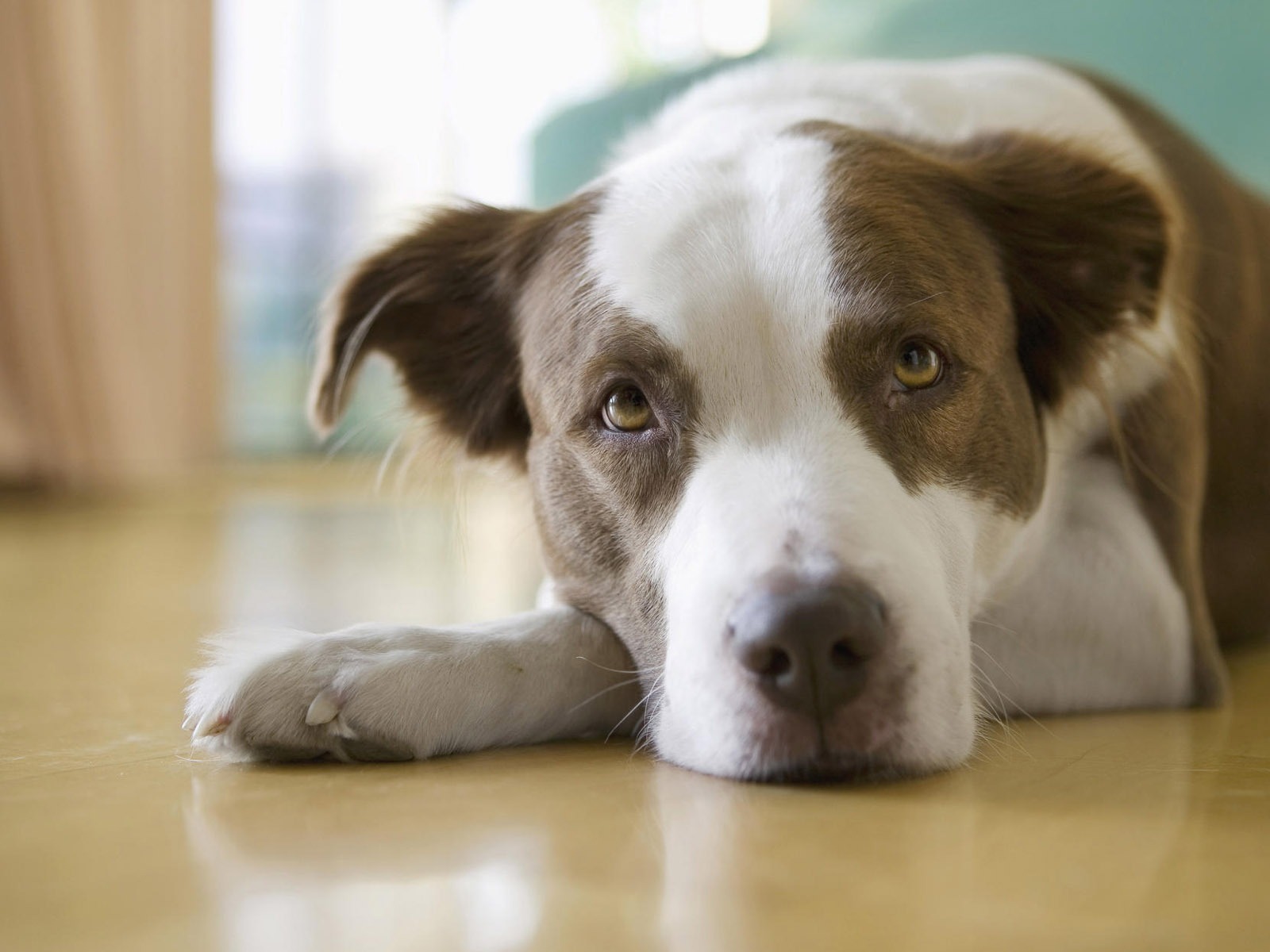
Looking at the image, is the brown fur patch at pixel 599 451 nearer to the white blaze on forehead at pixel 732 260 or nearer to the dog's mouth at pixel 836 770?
the white blaze on forehead at pixel 732 260

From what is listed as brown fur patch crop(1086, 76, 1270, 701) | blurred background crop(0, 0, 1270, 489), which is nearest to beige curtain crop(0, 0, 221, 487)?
blurred background crop(0, 0, 1270, 489)

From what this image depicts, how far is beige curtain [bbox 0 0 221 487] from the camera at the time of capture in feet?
23.8

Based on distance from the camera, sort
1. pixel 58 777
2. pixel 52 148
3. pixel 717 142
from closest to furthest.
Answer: pixel 58 777, pixel 717 142, pixel 52 148

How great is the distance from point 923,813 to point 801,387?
24.3 inches

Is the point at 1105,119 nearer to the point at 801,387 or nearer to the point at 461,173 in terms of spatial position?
the point at 801,387

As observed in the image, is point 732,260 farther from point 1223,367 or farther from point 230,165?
point 230,165

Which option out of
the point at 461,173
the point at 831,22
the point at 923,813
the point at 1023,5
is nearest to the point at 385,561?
the point at 831,22

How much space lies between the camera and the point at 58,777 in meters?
1.74

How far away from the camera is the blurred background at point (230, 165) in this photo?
7.29 metres

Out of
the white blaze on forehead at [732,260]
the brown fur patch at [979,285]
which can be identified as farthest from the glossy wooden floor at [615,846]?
the white blaze on forehead at [732,260]

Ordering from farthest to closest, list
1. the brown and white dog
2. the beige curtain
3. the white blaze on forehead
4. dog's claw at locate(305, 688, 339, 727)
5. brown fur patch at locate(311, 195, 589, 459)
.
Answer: the beige curtain → brown fur patch at locate(311, 195, 589, 459) → the white blaze on forehead → dog's claw at locate(305, 688, 339, 727) → the brown and white dog

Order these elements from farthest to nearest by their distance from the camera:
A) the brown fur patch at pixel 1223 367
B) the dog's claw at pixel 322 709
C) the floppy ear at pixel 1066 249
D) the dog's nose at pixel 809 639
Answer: the brown fur patch at pixel 1223 367 < the floppy ear at pixel 1066 249 < the dog's claw at pixel 322 709 < the dog's nose at pixel 809 639

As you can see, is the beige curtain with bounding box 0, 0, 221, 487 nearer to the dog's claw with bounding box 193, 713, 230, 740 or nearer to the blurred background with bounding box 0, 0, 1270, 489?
the blurred background with bounding box 0, 0, 1270, 489

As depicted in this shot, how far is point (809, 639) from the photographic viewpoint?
1525 mm
